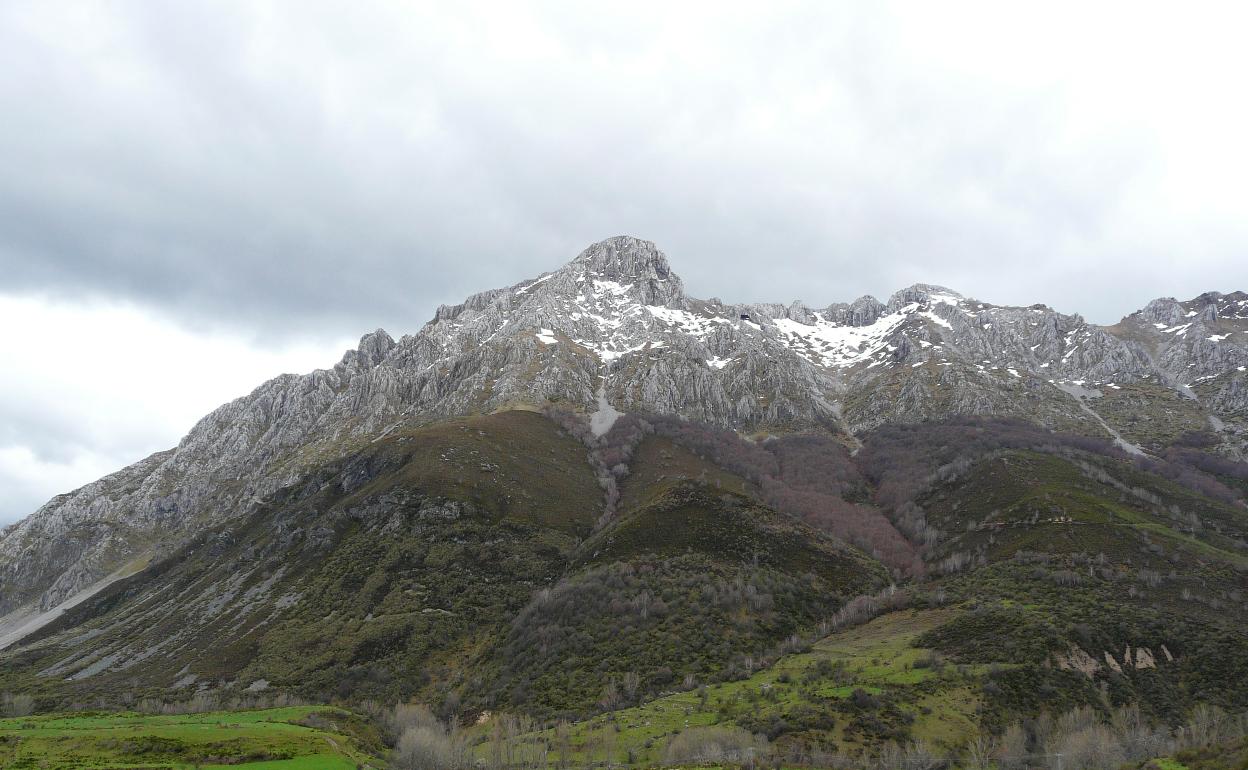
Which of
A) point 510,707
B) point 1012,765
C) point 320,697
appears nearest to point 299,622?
point 320,697

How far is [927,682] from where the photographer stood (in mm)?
56750

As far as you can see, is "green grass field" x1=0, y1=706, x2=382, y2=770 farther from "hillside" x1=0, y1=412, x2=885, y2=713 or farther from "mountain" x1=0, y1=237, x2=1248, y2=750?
"hillside" x1=0, y1=412, x2=885, y2=713

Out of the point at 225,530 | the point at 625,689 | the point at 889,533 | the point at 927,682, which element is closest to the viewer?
the point at 927,682

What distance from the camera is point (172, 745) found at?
41.0 m

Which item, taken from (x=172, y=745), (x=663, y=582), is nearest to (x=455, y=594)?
(x=663, y=582)

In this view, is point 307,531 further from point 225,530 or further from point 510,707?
point 510,707

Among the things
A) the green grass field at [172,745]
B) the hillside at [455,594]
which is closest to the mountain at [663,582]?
the hillside at [455,594]

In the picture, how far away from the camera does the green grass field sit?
38312mm

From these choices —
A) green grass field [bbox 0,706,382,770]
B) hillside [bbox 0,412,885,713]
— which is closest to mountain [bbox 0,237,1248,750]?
hillside [bbox 0,412,885,713]

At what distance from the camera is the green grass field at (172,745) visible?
126 feet

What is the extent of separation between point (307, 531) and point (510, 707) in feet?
334

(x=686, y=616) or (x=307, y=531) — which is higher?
(x=307, y=531)

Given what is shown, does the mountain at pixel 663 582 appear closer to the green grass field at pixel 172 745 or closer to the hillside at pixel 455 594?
the hillside at pixel 455 594

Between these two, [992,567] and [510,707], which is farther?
[992,567]
